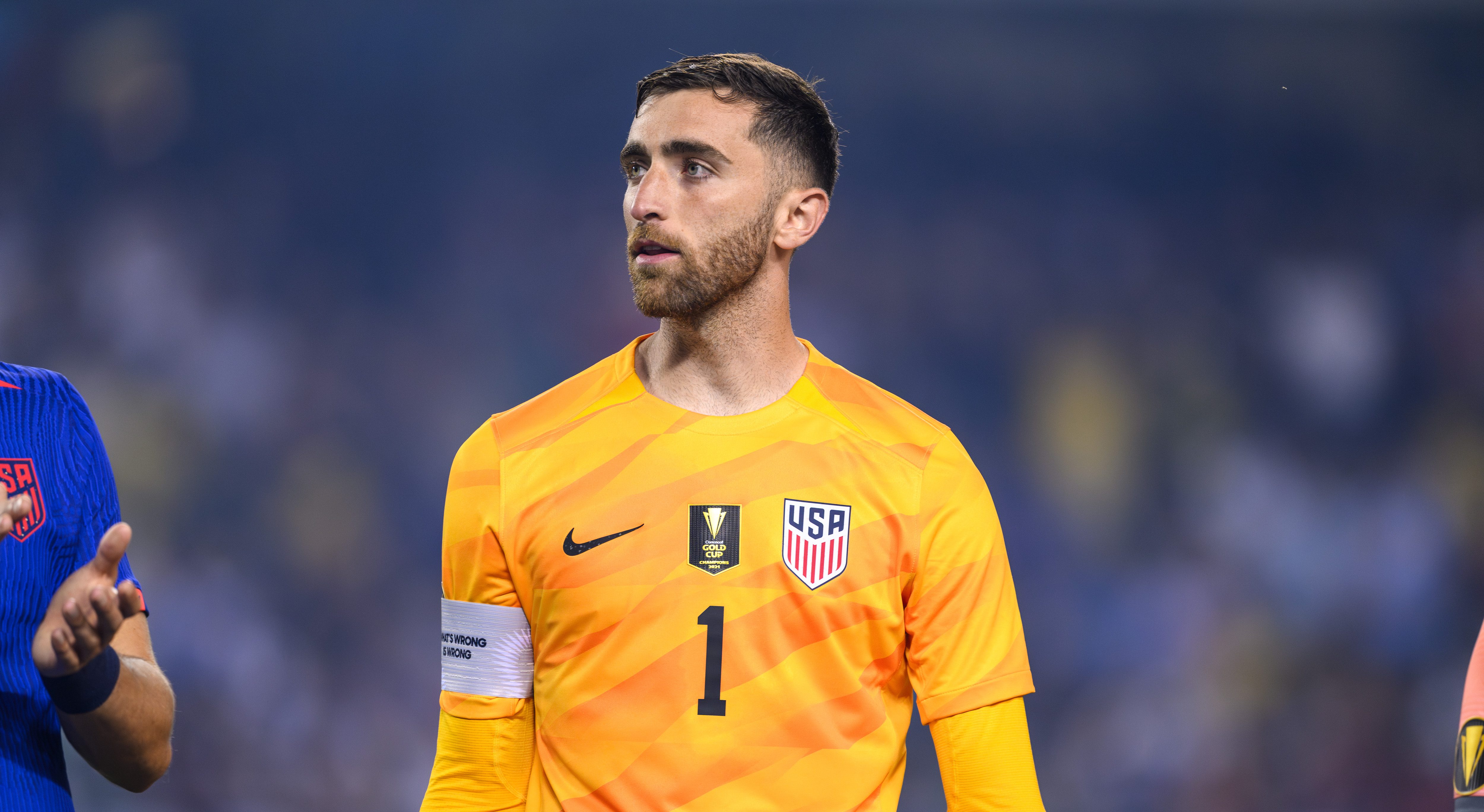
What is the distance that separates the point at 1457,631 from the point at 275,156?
5699mm

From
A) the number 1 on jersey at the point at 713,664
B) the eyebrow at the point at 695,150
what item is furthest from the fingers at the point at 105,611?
the eyebrow at the point at 695,150

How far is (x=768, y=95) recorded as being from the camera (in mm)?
2086

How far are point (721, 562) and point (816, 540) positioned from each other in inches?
6.3

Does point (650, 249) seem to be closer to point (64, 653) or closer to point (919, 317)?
point (64, 653)

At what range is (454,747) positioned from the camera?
6.55 ft

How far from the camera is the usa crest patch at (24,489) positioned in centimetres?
160

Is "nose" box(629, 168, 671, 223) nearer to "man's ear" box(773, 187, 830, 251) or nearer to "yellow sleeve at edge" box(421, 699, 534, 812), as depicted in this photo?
"man's ear" box(773, 187, 830, 251)

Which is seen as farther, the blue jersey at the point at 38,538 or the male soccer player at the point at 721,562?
the male soccer player at the point at 721,562

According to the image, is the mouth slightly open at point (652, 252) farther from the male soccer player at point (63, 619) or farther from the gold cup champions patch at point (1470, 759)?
the gold cup champions patch at point (1470, 759)

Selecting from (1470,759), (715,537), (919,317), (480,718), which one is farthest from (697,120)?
(919,317)

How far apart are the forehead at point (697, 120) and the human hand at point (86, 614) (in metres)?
1.06

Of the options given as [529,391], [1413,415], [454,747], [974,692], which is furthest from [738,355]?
[1413,415]

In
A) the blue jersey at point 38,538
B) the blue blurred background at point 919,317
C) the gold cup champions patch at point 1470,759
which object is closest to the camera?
the blue jersey at point 38,538

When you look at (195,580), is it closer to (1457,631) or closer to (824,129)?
(824,129)
